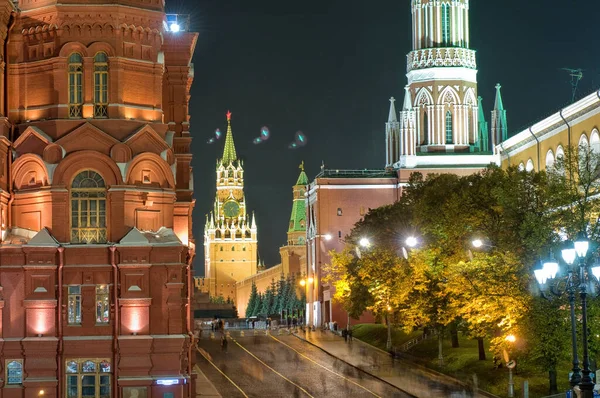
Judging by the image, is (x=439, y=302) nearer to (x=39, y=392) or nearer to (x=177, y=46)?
(x=177, y=46)

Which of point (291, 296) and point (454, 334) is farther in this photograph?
point (291, 296)

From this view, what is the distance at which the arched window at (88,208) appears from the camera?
50.3m

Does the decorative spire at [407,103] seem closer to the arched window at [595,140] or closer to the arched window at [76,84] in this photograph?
the arched window at [595,140]

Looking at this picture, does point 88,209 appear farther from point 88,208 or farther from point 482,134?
point 482,134

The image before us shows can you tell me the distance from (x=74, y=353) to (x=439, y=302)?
29604mm

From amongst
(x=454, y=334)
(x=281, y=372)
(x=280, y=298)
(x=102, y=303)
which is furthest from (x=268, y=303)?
(x=102, y=303)

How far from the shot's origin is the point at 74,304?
5000cm

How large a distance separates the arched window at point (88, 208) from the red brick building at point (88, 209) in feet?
0.12

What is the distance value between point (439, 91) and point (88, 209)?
8571cm

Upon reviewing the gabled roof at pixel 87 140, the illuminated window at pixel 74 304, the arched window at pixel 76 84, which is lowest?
the illuminated window at pixel 74 304

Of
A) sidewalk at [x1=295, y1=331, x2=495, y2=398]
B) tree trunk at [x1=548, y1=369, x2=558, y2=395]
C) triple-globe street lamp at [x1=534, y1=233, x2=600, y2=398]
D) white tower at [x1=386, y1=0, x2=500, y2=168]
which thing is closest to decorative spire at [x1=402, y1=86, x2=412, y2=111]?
white tower at [x1=386, y1=0, x2=500, y2=168]

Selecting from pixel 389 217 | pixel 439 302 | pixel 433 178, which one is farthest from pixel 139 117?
pixel 389 217

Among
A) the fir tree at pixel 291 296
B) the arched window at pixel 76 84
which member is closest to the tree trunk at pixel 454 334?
the arched window at pixel 76 84

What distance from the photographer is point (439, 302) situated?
2945 inches
